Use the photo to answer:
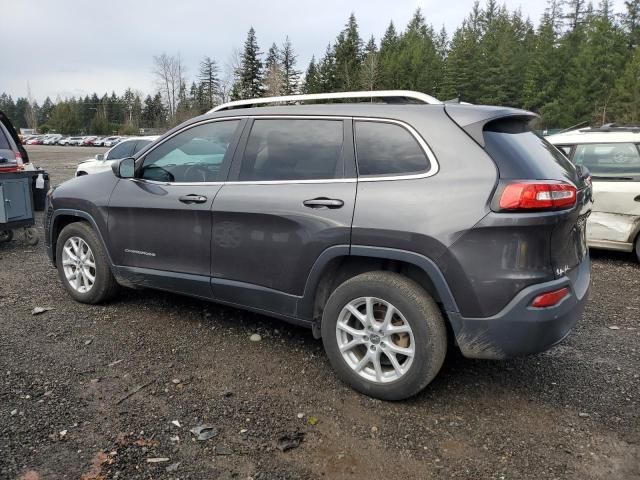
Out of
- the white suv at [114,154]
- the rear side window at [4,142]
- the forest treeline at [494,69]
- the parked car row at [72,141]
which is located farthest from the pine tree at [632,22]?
the rear side window at [4,142]

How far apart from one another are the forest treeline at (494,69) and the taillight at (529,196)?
53662mm

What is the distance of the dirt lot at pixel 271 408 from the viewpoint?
272cm

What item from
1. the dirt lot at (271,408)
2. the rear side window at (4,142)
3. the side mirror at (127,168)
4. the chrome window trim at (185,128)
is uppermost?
the chrome window trim at (185,128)

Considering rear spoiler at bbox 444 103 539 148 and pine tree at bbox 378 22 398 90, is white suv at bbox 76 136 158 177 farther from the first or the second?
pine tree at bbox 378 22 398 90

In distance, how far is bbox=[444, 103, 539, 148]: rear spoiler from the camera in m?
3.11

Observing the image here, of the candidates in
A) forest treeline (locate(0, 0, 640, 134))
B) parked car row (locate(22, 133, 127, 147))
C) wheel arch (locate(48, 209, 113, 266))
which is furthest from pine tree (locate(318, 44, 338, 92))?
wheel arch (locate(48, 209, 113, 266))

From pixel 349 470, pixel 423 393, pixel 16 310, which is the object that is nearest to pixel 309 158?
pixel 423 393

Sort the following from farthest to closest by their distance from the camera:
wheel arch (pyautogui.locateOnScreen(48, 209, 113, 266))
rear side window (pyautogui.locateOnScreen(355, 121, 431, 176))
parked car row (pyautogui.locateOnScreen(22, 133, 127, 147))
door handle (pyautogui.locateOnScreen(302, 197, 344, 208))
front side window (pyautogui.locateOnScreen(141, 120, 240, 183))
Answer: parked car row (pyautogui.locateOnScreen(22, 133, 127, 147)) < wheel arch (pyautogui.locateOnScreen(48, 209, 113, 266)) < front side window (pyautogui.locateOnScreen(141, 120, 240, 183)) < door handle (pyautogui.locateOnScreen(302, 197, 344, 208)) < rear side window (pyautogui.locateOnScreen(355, 121, 431, 176))

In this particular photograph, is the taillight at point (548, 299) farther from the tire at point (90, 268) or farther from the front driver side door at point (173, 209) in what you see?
the tire at point (90, 268)

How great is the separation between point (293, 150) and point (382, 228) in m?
0.97

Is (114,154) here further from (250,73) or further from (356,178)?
(250,73)

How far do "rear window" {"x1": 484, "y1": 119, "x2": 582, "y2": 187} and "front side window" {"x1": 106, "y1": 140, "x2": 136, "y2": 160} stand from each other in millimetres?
11708

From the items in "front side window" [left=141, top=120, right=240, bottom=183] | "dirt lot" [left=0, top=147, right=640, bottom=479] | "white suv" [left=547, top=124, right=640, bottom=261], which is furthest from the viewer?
"white suv" [left=547, top=124, right=640, bottom=261]

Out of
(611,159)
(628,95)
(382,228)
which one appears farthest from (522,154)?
(628,95)
